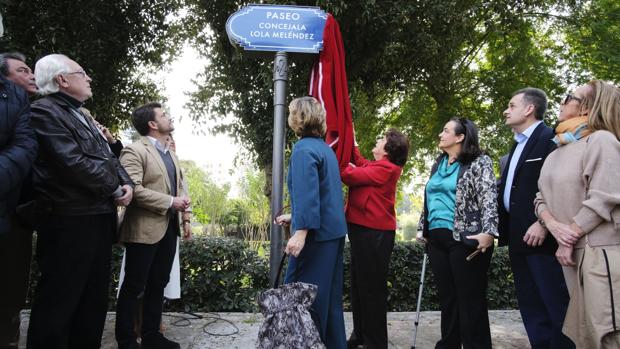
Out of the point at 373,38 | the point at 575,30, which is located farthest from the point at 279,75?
the point at 575,30

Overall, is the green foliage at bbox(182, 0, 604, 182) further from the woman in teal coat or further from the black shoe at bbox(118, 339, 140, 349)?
the black shoe at bbox(118, 339, 140, 349)

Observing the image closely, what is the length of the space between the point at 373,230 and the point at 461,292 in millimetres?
817

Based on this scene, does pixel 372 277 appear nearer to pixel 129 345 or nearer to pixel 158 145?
pixel 129 345

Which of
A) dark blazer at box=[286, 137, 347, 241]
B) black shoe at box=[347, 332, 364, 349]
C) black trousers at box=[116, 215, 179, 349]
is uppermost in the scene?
dark blazer at box=[286, 137, 347, 241]

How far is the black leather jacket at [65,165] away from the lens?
246cm

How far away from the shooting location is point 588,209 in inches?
94.3

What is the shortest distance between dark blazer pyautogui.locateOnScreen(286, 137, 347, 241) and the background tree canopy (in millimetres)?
4705

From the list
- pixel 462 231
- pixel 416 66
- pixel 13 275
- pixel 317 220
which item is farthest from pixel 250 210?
pixel 317 220

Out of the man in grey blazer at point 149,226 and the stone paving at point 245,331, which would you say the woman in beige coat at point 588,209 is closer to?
the stone paving at point 245,331

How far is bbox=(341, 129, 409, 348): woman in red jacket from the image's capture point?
11.2ft

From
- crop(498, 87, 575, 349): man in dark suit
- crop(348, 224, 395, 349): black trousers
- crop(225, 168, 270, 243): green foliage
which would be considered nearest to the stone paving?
crop(348, 224, 395, 349): black trousers

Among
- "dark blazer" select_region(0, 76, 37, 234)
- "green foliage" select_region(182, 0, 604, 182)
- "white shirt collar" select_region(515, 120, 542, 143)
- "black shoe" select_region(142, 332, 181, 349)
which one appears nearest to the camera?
"dark blazer" select_region(0, 76, 37, 234)

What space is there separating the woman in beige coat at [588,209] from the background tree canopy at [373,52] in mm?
4882

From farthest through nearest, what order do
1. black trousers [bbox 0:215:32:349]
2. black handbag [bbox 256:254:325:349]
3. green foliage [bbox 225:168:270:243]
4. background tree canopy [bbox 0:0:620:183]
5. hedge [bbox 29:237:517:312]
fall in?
green foliage [bbox 225:168:270:243]
background tree canopy [bbox 0:0:620:183]
hedge [bbox 29:237:517:312]
black trousers [bbox 0:215:32:349]
black handbag [bbox 256:254:325:349]
